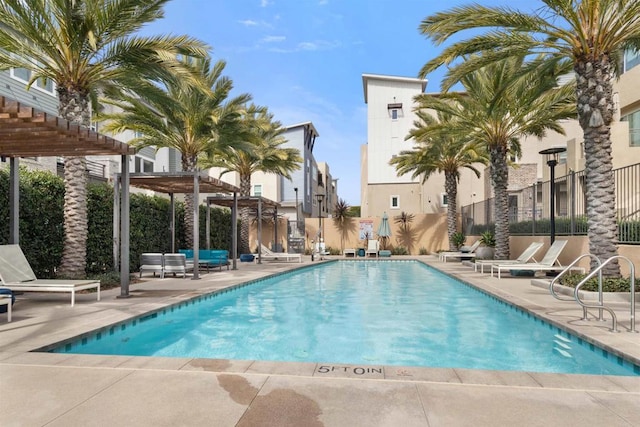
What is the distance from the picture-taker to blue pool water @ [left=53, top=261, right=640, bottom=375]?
5648 mm

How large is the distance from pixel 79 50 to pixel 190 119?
20.2ft

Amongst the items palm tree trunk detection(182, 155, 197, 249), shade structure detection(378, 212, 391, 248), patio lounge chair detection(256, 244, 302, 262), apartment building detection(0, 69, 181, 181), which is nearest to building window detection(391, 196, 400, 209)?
shade structure detection(378, 212, 391, 248)

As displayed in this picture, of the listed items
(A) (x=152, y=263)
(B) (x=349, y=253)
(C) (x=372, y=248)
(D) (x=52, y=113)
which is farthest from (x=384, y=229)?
(D) (x=52, y=113)

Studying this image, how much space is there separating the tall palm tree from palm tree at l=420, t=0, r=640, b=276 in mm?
9030

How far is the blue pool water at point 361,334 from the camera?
5648 mm

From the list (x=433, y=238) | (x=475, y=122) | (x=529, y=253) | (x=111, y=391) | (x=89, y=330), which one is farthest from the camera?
(x=433, y=238)

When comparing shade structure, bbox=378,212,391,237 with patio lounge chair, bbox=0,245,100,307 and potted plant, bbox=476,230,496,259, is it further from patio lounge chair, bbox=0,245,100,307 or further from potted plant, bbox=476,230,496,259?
patio lounge chair, bbox=0,245,100,307

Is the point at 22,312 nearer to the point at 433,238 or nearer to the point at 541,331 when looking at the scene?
the point at 541,331

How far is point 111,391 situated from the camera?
3.68 metres

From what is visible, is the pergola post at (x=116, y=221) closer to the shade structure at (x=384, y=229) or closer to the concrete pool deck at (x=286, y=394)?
the concrete pool deck at (x=286, y=394)

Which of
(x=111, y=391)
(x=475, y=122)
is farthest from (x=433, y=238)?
(x=111, y=391)

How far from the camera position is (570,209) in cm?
1362

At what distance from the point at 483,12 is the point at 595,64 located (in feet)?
→ 8.75

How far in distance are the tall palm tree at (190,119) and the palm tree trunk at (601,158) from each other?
11.0 meters
